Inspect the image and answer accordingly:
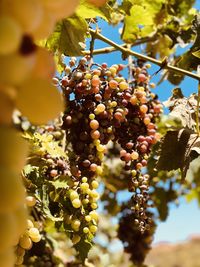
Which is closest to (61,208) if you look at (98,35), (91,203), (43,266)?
(91,203)

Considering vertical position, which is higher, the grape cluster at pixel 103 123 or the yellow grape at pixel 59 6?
the grape cluster at pixel 103 123

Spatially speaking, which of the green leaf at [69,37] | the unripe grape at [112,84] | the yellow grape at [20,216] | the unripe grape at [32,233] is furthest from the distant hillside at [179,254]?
the yellow grape at [20,216]

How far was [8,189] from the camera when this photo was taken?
13.2 inches

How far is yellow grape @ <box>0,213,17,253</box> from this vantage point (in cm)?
34

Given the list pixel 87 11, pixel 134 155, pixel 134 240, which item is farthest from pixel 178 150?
pixel 134 240

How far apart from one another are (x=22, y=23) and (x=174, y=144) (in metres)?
0.99

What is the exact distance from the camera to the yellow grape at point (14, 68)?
0.33m

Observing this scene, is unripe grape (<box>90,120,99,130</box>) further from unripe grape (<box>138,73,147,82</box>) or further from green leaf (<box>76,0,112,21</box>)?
unripe grape (<box>138,73,147,82</box>)

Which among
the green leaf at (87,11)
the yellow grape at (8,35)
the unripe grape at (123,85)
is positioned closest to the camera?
the yellow grape at (8,35)

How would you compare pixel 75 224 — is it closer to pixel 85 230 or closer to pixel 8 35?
pixel 85 230

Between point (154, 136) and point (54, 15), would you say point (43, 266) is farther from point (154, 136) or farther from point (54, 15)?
point (54, 15)

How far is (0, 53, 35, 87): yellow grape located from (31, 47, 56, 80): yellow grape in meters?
0.02

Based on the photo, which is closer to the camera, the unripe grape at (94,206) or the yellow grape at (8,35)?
the yellow grape at (8,35)

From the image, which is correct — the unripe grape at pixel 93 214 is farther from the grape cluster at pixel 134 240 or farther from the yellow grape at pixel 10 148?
the grape cluster at pixel 134 240
